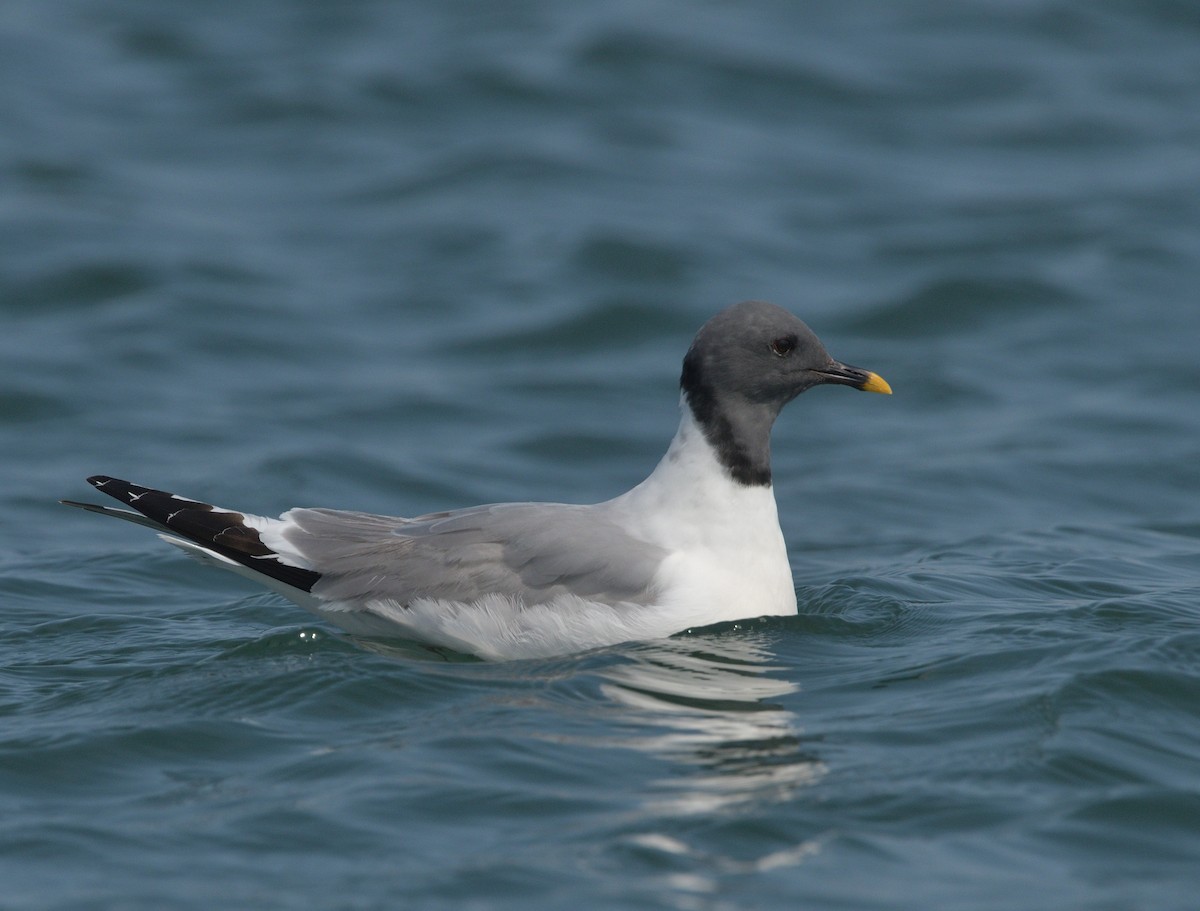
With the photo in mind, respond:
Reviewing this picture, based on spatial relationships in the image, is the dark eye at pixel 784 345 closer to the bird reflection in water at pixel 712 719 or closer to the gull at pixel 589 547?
the gull at pixel 589 547

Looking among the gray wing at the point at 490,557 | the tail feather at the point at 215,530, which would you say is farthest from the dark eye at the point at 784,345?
the tail feather at the point at 215,530

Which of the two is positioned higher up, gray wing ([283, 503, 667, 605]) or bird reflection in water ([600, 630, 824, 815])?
gray wing ([283, 503, 667, 605])

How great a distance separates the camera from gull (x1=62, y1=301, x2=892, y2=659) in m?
7.17

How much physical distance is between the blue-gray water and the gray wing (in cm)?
29

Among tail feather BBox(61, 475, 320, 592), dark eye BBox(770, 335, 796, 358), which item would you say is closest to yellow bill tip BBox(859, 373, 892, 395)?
dark eye BBox(770, 335, 796, 358)

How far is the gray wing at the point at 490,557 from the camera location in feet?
23.6

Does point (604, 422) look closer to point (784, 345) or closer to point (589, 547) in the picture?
point (784, 345)

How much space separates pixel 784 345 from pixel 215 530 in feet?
8.33

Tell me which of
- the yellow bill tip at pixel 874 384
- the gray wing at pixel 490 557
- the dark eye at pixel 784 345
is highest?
the dark eye at pixel 784 345

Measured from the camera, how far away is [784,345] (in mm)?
7527

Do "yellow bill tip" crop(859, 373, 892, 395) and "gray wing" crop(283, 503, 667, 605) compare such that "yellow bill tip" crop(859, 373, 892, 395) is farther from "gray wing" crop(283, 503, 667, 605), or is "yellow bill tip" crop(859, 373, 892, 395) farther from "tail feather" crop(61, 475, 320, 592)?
"tail feather" crop(61, 475, 320, 592)

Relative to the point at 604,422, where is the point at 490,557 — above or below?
below

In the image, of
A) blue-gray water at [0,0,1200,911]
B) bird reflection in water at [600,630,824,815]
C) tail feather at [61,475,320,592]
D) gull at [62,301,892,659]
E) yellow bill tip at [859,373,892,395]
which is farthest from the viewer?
yellow bill tip at [859,373,892,395]

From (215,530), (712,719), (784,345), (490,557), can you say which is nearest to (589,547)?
(490,557)
